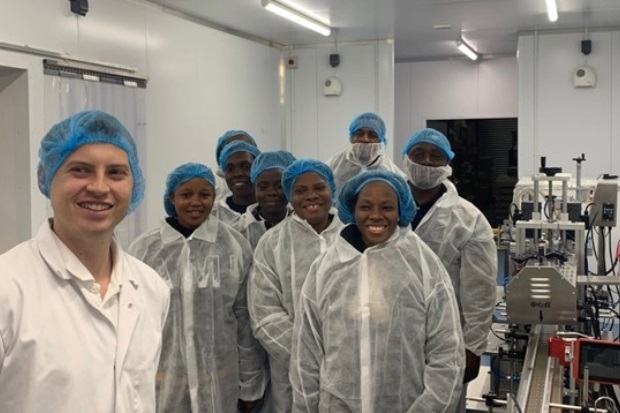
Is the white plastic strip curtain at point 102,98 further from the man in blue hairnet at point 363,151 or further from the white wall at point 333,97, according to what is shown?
the white wall at point 333,97

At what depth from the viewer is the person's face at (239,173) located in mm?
3178

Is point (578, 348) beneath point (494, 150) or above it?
beneath

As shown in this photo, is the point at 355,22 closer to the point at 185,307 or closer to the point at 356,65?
the point at 356,65

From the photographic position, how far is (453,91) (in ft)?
27.9

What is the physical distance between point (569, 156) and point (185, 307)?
5.13 meters

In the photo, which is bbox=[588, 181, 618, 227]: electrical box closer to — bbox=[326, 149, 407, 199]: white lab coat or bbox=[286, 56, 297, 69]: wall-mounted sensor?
bbox=[326, 149, 407, 199]: white lab coat

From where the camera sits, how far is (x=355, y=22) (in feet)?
18.8

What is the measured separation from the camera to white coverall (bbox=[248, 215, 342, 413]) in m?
2.17

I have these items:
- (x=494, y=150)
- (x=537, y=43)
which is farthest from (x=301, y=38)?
(x=494, y=150)

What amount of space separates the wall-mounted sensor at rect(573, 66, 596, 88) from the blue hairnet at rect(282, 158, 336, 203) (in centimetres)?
460

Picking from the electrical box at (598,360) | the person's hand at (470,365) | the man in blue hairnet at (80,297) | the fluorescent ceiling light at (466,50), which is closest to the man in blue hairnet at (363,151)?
the person's hand at (470,365)

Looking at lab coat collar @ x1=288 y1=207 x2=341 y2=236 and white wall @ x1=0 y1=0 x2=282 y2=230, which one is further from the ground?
white wall @ x1=0 y1=0 x2=282 y2=230

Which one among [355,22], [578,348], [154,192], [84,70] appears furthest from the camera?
[355,22]

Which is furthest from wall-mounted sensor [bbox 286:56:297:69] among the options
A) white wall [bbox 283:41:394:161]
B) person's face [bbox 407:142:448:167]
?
person's face [bbox 407:142:448:167]
